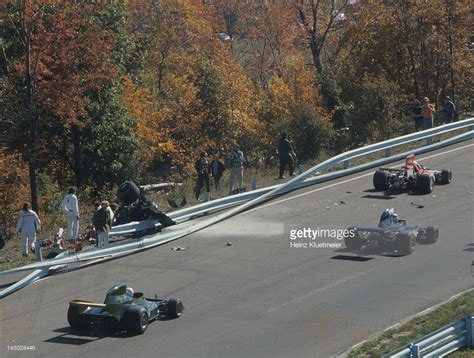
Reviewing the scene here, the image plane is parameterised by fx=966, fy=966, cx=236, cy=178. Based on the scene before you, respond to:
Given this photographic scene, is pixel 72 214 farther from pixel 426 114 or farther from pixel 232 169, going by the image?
pixel 426 114

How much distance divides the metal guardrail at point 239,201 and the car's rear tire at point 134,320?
3.81m

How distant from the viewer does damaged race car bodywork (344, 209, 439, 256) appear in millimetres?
20000

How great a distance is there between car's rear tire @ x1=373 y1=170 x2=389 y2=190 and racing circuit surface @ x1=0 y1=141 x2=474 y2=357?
0.94m

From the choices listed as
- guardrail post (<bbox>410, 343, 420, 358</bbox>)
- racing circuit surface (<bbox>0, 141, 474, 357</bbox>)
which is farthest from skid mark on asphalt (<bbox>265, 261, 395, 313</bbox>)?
guardrail post (<bbox>410, 343, 420, 358</bbox>)

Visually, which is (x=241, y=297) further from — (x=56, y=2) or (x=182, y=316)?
(x=56, y=2)

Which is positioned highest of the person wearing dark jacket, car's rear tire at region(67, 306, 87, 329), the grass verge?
the person wearing dark jacket

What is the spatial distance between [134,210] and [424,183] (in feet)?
26.1

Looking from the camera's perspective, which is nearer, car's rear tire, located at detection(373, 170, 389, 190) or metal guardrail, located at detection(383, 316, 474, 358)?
metal guardrail, located at detection(383, 316, 474, 358)

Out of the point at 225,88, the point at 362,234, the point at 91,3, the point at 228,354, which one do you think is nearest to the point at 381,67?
the point at 225,88

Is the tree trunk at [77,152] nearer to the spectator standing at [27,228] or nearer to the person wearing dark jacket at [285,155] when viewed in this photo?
the person wearing dark jacket at [285,155]

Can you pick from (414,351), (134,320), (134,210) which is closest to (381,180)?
(134,210)

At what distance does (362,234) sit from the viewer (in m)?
20.3

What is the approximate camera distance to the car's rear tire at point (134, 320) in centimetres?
1566

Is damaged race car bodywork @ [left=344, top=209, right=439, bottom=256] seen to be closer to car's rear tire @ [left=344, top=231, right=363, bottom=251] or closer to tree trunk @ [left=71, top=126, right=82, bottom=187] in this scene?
car's rear tire @ [left=344, top=231, right=363, bottom=251]
